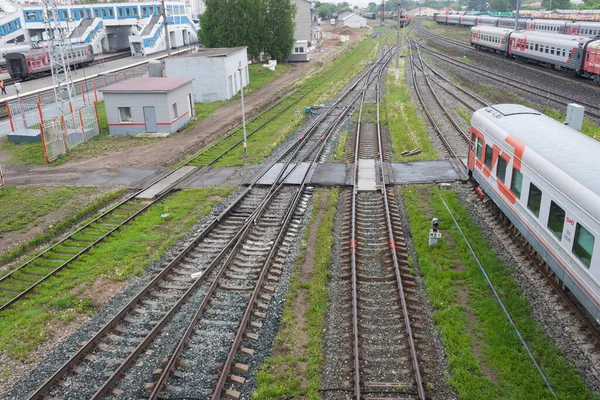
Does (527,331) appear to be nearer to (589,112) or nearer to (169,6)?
(589,112)

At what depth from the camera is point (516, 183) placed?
42.7 feet

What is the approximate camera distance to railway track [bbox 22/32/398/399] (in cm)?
905

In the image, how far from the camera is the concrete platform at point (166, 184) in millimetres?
19312

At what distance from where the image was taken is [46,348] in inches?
405

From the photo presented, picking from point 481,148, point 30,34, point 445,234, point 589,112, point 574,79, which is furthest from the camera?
point 30,34

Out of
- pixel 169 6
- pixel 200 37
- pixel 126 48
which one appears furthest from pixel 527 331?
pixel 126 48

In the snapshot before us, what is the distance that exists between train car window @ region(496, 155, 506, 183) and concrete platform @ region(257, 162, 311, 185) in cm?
772

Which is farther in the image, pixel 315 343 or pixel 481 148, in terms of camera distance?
pixel 481 148

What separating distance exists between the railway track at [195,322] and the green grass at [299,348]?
0.51m

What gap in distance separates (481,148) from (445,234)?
3.44 m

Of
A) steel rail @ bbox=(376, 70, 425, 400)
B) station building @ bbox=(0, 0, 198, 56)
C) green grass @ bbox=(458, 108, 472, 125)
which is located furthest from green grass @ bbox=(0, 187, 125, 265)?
station building @ bbox=(0, 0, 198, 56)

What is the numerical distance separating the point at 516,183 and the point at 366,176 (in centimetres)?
787

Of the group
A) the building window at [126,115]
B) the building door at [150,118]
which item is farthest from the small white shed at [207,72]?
the building door at [150,118]

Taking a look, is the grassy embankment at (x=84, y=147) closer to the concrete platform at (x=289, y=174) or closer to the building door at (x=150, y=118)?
the building door at (x=150, y=118)
